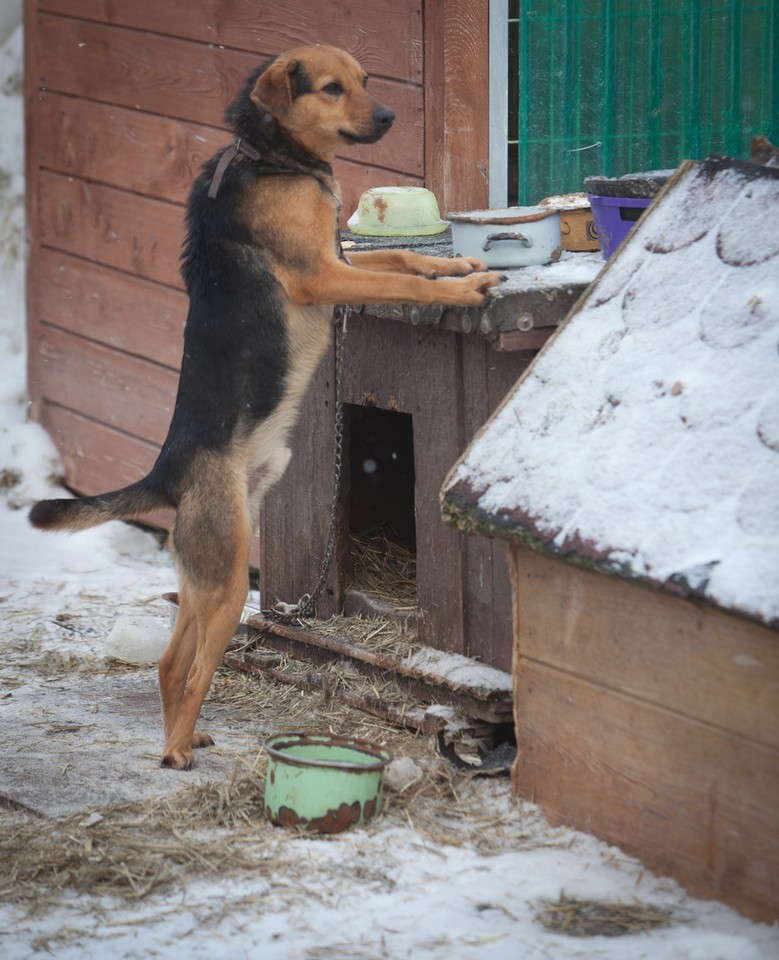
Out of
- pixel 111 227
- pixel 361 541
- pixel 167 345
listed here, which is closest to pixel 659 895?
pixel 361 541

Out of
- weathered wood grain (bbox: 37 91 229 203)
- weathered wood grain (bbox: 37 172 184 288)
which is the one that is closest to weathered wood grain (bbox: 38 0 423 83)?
weathered wood grain (bbox: 37 91 229 203)

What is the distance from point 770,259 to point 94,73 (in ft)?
16.3

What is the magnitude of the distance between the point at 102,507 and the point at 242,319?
71 cm

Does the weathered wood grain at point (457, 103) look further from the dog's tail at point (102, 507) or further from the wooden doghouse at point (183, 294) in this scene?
the dog's tail at point (102, 507)

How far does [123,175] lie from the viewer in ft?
22.9

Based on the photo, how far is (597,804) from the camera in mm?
3199

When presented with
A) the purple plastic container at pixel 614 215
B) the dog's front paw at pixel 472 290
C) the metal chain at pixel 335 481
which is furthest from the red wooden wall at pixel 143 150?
the dog's front paw at pixel 472 290

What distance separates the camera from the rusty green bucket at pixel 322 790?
3.36m

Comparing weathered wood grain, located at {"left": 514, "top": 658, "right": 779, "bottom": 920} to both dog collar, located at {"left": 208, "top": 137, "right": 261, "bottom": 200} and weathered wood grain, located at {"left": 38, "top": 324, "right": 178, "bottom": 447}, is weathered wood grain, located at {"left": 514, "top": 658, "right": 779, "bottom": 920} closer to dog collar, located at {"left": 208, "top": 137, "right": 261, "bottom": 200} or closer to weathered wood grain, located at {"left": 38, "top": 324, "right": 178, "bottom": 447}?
dog collar, located at {"left": 208, "top": 137, "right": 261, "bottom": 200}

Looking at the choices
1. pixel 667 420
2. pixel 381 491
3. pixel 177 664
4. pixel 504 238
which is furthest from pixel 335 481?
pixel 667 420

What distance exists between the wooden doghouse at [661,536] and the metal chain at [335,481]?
1.15 meters

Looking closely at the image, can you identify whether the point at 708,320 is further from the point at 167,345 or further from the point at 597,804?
the point at 167,345

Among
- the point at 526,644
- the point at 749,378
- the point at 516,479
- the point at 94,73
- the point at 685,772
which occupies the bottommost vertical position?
the point at 685,772

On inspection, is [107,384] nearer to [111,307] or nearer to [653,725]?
[111,307]
